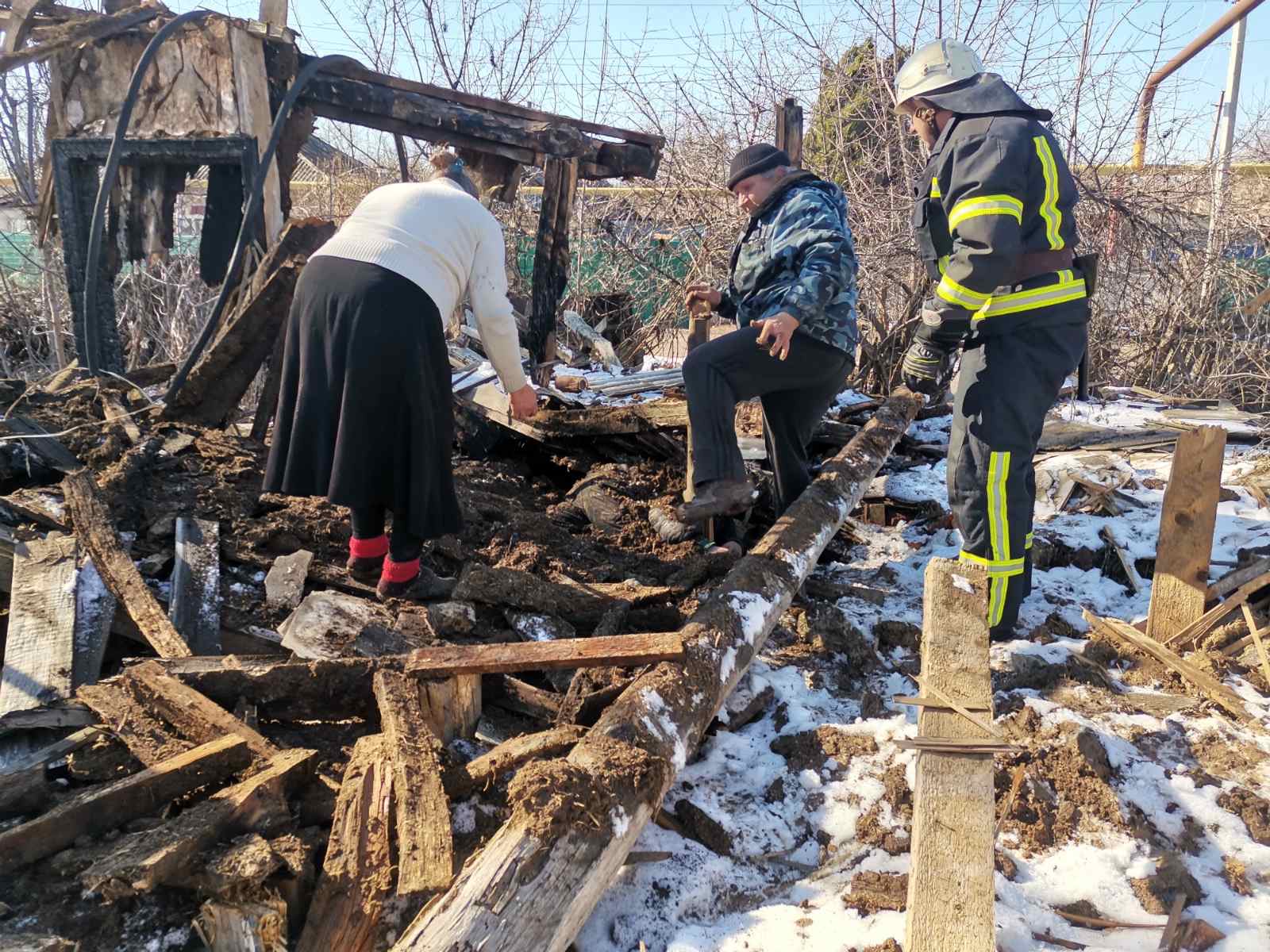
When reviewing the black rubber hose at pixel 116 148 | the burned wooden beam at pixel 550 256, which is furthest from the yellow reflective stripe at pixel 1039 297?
the black rubber hose at pixel 116 148

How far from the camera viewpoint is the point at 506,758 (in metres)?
2.30

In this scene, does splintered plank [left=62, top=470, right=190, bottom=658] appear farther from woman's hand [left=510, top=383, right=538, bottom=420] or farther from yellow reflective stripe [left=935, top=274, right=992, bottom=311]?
yellow reflective stripe [left=935, top=274, right=992, bottom=311]

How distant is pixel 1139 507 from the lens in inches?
188

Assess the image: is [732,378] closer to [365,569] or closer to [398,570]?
[398,570]

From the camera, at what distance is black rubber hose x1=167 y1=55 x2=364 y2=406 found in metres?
4.69

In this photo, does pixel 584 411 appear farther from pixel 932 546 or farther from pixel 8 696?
pixel 8 696

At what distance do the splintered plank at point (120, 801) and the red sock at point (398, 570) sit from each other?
1138 millimetres

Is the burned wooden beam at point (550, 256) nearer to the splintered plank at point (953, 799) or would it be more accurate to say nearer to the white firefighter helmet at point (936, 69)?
the white firefighter helmet at point (936, 69)

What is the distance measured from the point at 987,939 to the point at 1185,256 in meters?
9.30

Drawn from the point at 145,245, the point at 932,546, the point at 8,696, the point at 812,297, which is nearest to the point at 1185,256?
the point at 932,546

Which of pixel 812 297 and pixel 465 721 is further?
pixel 812 297

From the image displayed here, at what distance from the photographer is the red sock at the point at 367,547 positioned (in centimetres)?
341

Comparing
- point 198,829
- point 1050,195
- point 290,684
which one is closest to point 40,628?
point 290,684

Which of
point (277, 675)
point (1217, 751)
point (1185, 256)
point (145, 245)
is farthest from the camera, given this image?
point (1185, 256)
